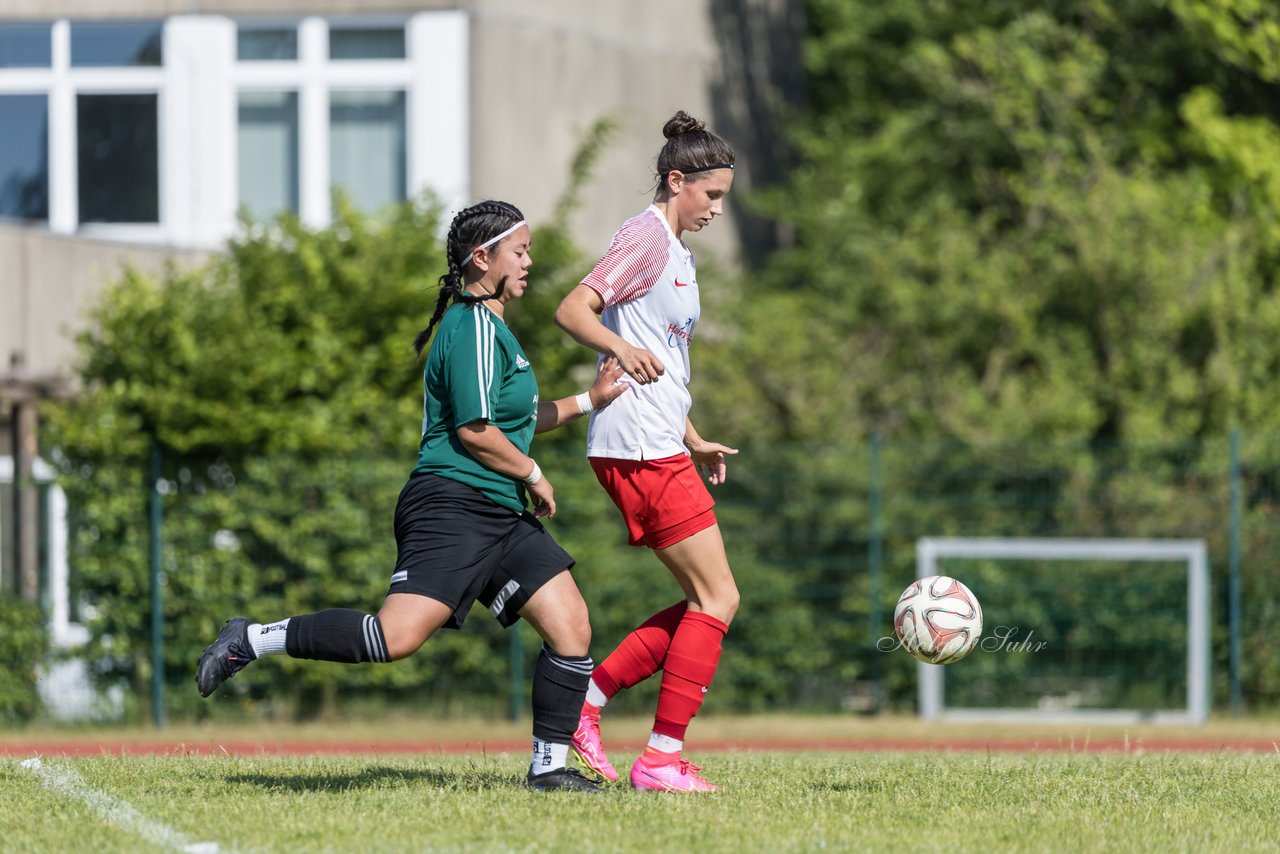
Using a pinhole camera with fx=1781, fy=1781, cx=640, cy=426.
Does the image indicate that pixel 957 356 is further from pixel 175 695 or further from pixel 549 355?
pixel 175 695

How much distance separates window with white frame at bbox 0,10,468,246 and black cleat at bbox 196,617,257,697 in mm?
12508

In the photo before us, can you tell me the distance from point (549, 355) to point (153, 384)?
337 centimetres

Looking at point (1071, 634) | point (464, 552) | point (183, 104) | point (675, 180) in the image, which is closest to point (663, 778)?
point (464, 552)

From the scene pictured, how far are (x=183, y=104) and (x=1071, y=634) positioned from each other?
1039 centimetres

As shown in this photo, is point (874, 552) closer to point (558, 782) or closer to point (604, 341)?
point (558, 782)

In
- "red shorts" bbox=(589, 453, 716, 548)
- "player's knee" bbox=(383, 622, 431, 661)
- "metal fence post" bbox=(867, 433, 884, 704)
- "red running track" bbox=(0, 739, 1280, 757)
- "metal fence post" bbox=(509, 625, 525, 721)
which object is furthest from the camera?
"metal fence post" bbox=(867, 433, 884, 704)

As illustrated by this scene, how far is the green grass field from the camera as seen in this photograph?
554cm

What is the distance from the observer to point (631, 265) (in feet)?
21.4

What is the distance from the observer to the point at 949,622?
22.8ft

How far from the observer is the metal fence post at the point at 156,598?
14641 mm

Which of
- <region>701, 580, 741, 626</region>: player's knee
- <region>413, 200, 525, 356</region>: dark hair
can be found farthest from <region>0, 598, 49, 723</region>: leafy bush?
<region>701, 580, 741, 626</region>: player's knee

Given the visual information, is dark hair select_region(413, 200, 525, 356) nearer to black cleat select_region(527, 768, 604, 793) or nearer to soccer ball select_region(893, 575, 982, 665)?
black cleat select_region(527, 768, 604, 793)

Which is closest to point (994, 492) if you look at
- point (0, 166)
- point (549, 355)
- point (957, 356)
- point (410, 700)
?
point (957, 356)

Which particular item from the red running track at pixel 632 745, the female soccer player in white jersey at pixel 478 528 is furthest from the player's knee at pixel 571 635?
the red running track at pixel 632 745
